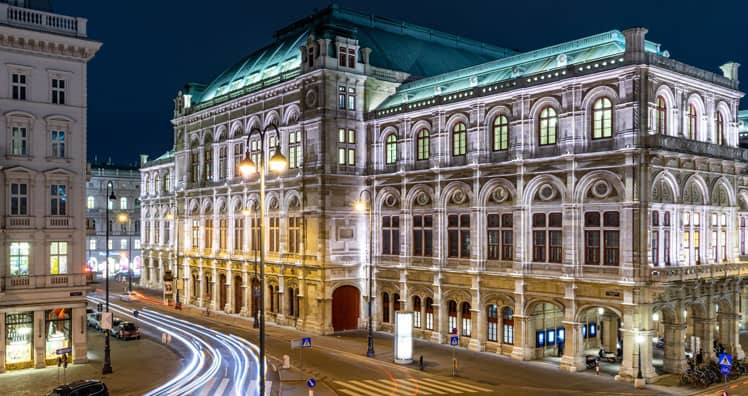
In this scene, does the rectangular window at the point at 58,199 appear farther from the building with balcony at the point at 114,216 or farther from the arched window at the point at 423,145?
the building with balcony at the point at 114,216

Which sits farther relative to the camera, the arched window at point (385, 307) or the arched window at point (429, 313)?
the arched window at point (385, 307)

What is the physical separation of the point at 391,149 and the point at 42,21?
26.8 metres

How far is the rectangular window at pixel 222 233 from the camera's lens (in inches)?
2625

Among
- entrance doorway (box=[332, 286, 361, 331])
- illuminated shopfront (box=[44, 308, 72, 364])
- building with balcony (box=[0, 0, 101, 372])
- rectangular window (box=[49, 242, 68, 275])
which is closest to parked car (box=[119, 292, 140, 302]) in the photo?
entrance doorway (box=[332, 286, 361, 331])

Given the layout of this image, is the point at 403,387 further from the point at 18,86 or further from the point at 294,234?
the point at 18,86

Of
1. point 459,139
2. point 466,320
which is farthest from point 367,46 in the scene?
point 466,320

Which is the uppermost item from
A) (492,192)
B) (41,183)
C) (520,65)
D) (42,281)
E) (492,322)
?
(520,65)

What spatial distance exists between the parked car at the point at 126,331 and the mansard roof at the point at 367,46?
23.9m

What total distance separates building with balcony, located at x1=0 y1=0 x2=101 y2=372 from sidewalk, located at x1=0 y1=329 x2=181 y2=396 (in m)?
1.56

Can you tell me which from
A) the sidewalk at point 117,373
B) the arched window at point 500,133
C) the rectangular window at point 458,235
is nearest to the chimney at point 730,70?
the arched window at point 500,133

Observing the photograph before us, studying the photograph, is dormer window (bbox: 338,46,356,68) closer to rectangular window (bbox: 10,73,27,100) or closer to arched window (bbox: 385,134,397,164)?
arched window (bbox: 385,134,397,164)

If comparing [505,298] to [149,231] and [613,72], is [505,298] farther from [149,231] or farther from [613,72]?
[149,231]

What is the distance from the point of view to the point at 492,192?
46.1m

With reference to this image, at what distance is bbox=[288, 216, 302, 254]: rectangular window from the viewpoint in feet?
185
